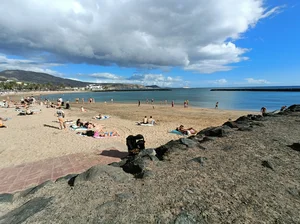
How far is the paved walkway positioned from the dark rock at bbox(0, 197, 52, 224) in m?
2.21

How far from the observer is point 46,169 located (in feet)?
18.6

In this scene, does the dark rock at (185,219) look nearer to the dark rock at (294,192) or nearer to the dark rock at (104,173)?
the dark rock at (104,173)

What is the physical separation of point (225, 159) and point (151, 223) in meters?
2.61

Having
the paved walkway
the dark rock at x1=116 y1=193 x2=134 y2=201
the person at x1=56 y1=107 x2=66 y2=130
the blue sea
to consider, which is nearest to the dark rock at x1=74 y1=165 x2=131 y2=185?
the dark rock at x1=116 y1=193 x2=134 y2=201

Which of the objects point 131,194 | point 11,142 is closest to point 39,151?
point 11,142

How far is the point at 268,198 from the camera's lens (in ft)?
8.79

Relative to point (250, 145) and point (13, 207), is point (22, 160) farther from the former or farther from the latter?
point (250, 145)

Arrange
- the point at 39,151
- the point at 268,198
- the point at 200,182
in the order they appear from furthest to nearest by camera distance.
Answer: the point at 39,151
the point at 200,182
the point at 268,198

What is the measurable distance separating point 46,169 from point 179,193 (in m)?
4.93

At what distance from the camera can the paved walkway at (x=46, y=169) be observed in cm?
479

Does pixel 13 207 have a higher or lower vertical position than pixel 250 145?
lower

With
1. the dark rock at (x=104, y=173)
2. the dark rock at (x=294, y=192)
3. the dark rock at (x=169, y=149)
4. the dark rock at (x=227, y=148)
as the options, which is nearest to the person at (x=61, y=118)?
the dark rock at (x=169, y=149)

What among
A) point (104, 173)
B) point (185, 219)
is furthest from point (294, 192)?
point (104, 173)

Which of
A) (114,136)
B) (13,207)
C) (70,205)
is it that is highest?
(70,205)
